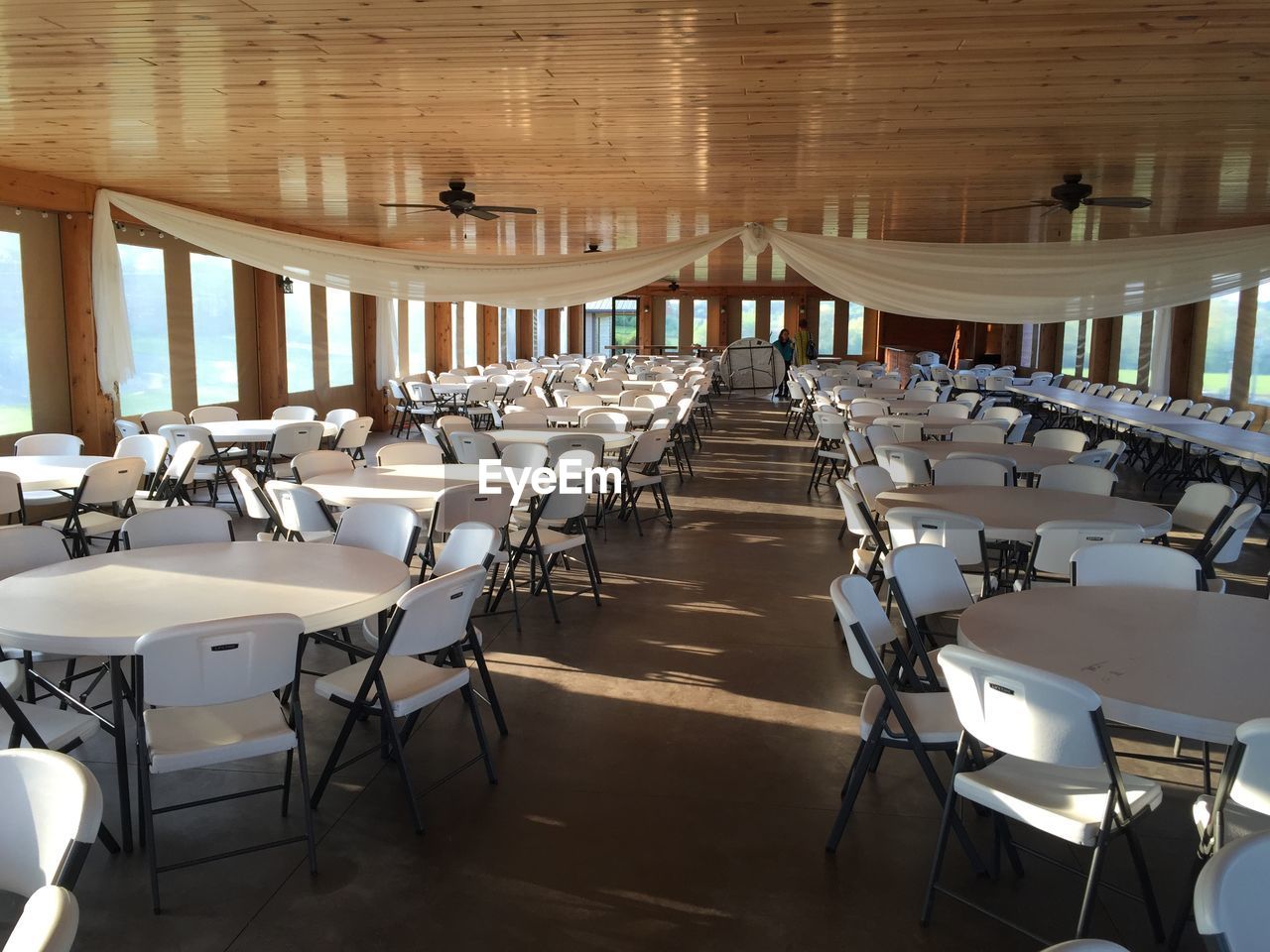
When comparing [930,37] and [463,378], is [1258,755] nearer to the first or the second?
[930,37]

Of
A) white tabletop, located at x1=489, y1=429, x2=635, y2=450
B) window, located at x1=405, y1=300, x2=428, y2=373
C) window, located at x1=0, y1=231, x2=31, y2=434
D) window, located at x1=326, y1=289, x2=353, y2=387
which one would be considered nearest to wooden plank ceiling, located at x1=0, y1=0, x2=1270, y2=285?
window, located at x1=0, y1=231, x2=31, y2=434

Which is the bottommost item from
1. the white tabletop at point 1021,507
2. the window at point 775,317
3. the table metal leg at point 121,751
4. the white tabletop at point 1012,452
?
the table metal leg at point 121,751

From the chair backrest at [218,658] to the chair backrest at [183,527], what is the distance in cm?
156

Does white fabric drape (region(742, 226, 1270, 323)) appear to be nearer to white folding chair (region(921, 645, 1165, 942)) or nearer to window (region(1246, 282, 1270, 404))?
→ white folding chair (region(921, 645, 1165, 942))

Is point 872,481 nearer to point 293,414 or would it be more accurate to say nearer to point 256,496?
point 256,496

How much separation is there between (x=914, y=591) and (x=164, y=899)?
2.56 meters

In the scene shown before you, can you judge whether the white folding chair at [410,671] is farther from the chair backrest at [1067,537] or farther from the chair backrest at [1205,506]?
the chair backrest at [1205,506]

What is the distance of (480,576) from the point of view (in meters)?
3.24

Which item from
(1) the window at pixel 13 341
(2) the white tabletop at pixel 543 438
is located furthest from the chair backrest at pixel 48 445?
(2) the white tabletop at pixel 543 438

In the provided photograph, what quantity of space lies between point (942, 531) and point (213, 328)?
8925 millimetres

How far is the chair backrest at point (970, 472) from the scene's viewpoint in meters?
5.73

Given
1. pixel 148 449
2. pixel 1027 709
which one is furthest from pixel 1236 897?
pixel 148 449

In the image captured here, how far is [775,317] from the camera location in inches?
1171

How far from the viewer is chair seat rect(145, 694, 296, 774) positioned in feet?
8.92
